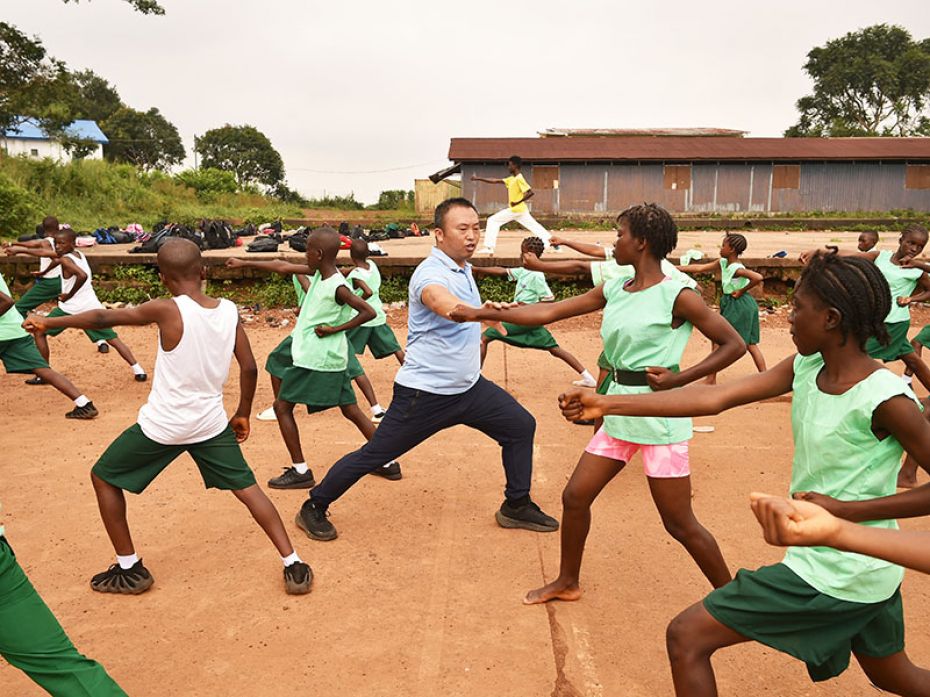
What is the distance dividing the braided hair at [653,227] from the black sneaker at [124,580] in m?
2.96

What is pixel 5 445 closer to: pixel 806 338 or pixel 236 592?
pixel 236 592

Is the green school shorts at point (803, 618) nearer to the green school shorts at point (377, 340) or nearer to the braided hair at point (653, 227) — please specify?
the braided hair at point (653, 227)

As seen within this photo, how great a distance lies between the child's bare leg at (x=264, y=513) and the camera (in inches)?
144

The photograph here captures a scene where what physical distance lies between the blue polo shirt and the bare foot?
111 cm

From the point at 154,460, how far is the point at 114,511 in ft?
1.07

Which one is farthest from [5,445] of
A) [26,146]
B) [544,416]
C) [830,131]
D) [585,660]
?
[26,146]

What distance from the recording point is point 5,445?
5.99 metres

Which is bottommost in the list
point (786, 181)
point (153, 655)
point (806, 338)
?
point (153, 655)

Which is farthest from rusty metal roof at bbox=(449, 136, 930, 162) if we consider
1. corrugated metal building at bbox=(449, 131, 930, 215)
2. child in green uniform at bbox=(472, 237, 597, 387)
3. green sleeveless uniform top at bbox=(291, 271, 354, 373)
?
green sleeveless uniform top at bbox=(291, 271, 354, 373)

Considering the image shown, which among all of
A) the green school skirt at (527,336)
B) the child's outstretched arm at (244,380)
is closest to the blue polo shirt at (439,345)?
the child's outstretched arm at (244,380)

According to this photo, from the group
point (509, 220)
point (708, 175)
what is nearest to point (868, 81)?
point (708, 175)

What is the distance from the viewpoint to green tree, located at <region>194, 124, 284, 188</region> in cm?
5653

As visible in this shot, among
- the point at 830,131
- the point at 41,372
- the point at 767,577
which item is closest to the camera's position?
the point at 767,577

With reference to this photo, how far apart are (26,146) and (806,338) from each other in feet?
227
